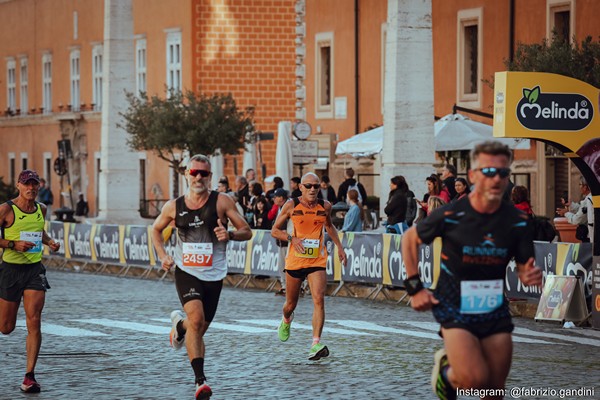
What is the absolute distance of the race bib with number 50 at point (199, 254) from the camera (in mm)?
13383

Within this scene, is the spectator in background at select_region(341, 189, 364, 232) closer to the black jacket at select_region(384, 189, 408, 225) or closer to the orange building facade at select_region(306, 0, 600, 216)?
the black jacket at select_region(384, 189, 408, 225)

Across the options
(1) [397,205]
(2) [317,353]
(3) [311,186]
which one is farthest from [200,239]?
(1) [397,205]

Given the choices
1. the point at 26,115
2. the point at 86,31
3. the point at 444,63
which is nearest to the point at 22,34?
the point at 26,115

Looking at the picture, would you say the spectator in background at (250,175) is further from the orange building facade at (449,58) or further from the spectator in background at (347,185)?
the orange building facade at (449,58)

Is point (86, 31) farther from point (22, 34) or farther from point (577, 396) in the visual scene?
point (577, 396)

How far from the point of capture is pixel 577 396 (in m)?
13.1

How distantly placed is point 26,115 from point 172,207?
192 ft

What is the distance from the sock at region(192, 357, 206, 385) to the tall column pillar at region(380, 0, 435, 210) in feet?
48.0

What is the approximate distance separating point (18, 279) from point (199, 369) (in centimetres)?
250

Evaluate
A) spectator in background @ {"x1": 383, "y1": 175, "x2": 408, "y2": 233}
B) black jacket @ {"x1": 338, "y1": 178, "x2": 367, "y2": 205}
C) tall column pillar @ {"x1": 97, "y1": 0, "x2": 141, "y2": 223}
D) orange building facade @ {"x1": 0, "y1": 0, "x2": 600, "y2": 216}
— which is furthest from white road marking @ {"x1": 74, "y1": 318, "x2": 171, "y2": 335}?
tall column pillar @ {"x1": 97, "y1": 0, "x2": 141, "y2": 223}

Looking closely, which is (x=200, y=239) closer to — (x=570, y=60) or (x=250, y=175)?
(x=570, y=60)

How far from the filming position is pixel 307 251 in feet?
55.9

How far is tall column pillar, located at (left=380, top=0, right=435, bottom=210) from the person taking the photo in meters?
27.2

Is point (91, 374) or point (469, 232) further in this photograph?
point (91, 374)
